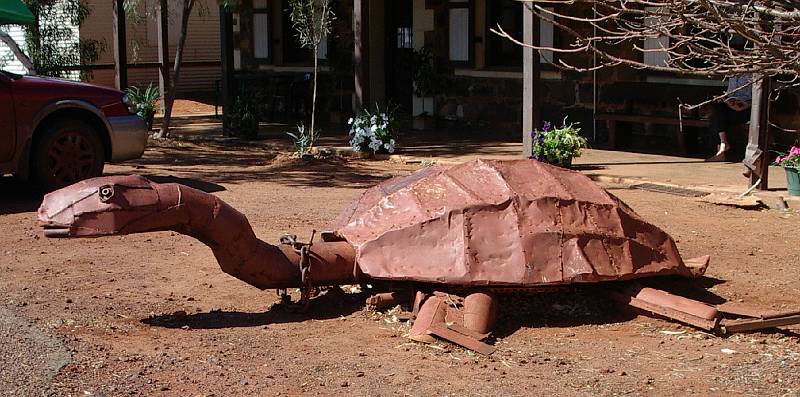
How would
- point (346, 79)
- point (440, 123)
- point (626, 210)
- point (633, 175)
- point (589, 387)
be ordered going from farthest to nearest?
point (346, 79), point (440, 123), point (633, 175), point (626, 210), point (589, 387)

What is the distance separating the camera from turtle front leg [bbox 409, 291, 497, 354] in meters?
5.71

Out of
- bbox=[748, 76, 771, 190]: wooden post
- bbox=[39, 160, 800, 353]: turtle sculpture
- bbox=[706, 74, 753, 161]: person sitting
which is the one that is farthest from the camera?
bbox=[706, 74, 753, 161]: person sitting

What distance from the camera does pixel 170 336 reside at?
231 inches

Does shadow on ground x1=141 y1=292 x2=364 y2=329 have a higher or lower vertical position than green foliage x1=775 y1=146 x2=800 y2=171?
lower

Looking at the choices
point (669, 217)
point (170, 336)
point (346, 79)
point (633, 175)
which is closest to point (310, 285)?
point (170, 336)

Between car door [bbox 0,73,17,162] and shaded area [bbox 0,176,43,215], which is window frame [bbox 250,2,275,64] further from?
car door [bbox 0,73,17,162]

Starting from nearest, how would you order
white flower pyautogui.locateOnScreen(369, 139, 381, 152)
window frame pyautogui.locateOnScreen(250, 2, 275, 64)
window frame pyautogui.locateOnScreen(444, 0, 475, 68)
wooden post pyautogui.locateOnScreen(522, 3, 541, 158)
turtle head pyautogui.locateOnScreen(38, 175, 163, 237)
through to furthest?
turtle head pyautogui.locateOnScreen(38, 175, 163, 237) → wooden post pyautogui.locateOnScreen(522, 3, 541, 158) → white flower pyautogui.locateOnScreen(369, 139, 381, 152) → window frame pyautogui.locateOnScreen(444, 0, 475, 68) → window frame pyautogui.locateOnScreen(250, 2, 275, 64)

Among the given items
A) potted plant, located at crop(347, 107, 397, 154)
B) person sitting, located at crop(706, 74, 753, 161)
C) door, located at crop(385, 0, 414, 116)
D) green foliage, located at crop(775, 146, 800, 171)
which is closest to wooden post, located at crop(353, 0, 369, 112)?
potted plant, located at crop(347, 107, 397, 154)

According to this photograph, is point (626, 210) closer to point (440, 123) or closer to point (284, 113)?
point (440, 123)

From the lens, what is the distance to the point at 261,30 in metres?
20.4

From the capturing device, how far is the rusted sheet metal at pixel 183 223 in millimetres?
5477

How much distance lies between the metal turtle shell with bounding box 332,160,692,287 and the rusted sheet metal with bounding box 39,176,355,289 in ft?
0.87

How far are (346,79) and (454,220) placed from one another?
13331mm

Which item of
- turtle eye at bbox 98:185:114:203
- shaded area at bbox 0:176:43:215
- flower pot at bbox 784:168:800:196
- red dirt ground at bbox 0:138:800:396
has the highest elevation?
turtle eye at bbox 98:185:114:203
